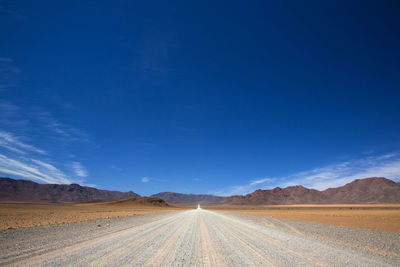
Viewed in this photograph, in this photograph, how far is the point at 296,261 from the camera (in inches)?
232

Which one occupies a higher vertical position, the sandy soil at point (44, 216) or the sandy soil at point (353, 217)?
the sandy soil at point (44, 216)

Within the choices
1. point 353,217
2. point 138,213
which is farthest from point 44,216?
point 353,217

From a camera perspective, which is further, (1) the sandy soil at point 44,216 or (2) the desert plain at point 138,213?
(2) the desert plain at point 138,213

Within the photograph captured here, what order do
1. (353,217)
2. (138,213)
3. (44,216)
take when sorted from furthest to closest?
(138,213) < (353,217) < (44,216)

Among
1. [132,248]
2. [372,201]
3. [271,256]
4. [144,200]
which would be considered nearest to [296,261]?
[271,256]

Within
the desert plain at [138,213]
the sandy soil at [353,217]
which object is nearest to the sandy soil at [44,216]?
the desert plain at [138,213]

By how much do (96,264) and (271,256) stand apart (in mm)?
5082

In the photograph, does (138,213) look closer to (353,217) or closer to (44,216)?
(44,216)

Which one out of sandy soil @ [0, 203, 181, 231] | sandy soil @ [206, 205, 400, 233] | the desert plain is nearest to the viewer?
sandy soil @ [0, 203, 181, 231]

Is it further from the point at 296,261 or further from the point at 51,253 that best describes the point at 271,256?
the point at 51,253

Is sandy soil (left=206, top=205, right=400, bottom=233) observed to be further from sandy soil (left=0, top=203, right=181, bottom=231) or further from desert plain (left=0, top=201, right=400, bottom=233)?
sandy soil (left=0, top=203, right=181, bottom=231)

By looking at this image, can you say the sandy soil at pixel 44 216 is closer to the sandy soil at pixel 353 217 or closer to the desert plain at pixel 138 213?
the desert plain at pixel 138 213

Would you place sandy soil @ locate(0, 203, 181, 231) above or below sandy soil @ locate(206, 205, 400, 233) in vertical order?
above

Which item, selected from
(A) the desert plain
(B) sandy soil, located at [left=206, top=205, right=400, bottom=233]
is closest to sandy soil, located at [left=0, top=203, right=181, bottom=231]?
(A) the desert plain
